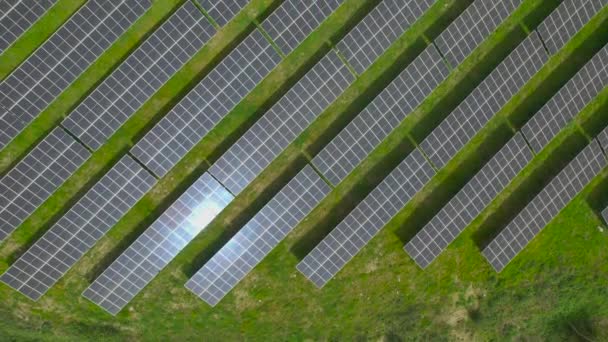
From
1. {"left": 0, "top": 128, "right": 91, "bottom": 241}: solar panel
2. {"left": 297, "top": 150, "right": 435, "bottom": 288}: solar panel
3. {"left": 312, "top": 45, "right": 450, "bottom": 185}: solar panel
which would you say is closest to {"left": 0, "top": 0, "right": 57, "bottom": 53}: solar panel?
{"left": 0, "top": 128, "right": 91, "bottom": 241}: solar panel

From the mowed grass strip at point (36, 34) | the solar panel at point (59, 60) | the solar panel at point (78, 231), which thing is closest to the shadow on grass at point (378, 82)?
the solar panel at point (78, 231)

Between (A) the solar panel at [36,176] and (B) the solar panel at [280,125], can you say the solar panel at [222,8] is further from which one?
(A) the solar panel at [36,176]

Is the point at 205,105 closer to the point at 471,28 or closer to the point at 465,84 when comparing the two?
the point at 465,84

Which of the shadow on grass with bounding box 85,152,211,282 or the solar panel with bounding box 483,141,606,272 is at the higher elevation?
the solar panel with bounding box 483,141,606,272

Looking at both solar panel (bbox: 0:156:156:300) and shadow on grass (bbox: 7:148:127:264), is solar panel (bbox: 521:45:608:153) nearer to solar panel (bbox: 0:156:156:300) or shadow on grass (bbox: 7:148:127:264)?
solar panel (bbox: 0:156:156:300)

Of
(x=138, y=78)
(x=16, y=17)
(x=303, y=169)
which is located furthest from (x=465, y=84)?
(x=16, y=17)

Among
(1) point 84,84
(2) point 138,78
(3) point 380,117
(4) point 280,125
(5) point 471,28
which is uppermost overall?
(5) point 471,28
